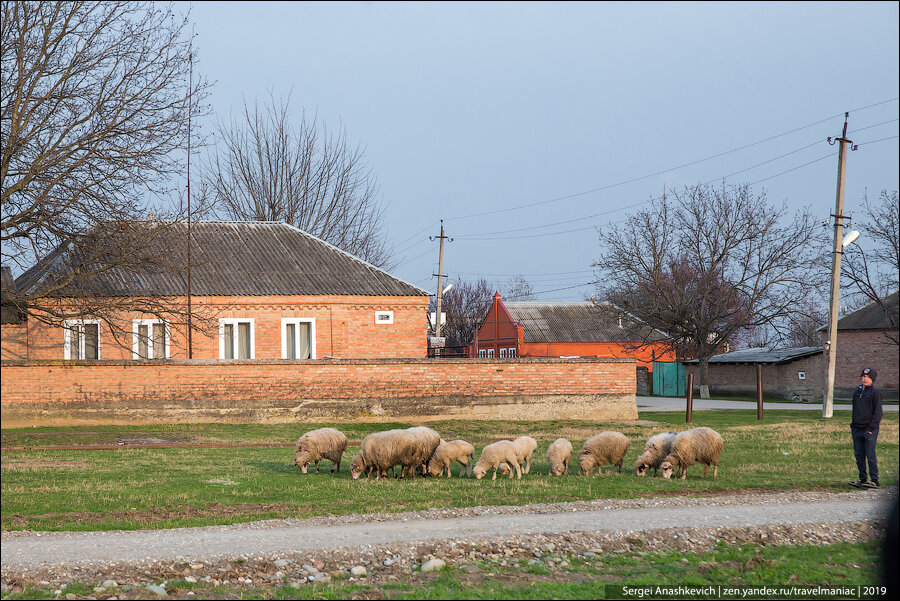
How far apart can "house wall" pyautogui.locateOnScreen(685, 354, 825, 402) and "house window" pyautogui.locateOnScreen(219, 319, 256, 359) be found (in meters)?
18.1

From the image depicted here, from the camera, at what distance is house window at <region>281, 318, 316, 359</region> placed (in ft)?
112

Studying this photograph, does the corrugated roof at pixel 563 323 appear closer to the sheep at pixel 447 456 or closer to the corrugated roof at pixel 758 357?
the corrugated roof at pixel 758 357

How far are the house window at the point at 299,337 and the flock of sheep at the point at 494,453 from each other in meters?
16.4

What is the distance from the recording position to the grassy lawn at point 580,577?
8.14m

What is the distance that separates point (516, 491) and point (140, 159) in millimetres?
14073

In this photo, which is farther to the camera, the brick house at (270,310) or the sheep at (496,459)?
the brick house at (270,310)

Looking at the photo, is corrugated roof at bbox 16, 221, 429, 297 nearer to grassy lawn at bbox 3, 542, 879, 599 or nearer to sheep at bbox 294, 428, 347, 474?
sheep at bbox 294, 428, 347, 474

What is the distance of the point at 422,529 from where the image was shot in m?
11.3

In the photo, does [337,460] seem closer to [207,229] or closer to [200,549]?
[200,549]

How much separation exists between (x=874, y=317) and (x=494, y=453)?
10559 millimetres

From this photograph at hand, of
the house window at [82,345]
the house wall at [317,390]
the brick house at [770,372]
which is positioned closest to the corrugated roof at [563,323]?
the brick house at [770,372]

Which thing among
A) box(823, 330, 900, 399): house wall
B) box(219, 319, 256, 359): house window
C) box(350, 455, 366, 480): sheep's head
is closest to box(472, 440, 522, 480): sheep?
box(350, 455, 366, 480): sheep's head

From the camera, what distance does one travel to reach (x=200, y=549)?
10.0 meters

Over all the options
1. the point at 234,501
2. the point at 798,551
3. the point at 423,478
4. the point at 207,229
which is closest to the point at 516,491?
the point at 423,478
